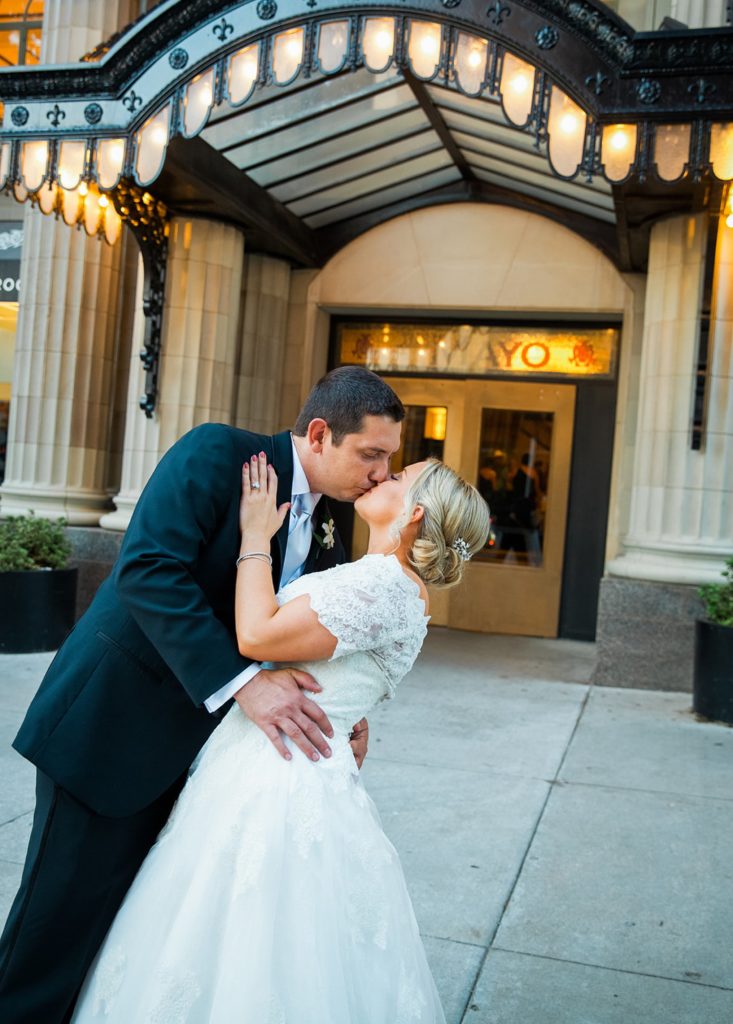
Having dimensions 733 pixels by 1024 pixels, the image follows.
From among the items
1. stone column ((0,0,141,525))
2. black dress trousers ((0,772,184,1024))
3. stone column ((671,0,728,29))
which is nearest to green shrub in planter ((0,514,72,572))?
stone column ((0,0,141,525))

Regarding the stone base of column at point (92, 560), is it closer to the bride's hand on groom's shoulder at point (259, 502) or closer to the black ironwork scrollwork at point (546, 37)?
the black ironwork scrollwork at point (546, 37)

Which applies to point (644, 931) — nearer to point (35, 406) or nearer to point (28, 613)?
point (28, 613)

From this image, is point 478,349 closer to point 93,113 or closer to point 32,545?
point 93,113

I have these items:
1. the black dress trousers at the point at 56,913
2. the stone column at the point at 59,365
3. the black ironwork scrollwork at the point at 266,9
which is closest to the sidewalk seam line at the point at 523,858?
the black dress trousers at the point at 56,913

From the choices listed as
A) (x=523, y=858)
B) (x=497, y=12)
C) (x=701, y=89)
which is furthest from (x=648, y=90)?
(x=523, y=858)

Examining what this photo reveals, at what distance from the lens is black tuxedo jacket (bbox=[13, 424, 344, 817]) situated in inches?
88.7

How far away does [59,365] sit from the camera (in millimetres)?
10266

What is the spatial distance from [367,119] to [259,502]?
290 inches

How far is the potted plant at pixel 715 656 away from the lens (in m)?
6.98

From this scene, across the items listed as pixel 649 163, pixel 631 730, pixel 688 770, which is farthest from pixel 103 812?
pixel 649 163

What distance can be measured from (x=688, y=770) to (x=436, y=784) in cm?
155

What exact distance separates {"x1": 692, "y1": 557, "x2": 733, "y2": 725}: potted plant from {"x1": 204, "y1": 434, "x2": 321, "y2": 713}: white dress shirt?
16.6 ft

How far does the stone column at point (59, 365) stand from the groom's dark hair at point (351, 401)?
26.5ft

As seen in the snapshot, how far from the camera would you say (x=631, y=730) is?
678 centimetres
